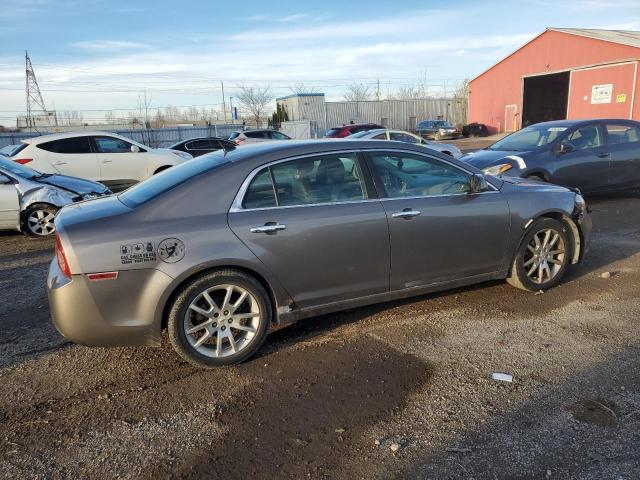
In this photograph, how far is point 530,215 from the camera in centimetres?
461

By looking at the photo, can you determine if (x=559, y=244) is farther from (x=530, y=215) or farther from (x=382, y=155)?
(x=382, y=155)

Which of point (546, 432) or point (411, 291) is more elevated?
point (411, 291)

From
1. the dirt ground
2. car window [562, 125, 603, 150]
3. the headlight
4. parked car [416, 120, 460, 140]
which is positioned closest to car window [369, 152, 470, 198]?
the dirt ground

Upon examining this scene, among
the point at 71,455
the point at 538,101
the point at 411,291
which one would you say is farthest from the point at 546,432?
the point at 538,101

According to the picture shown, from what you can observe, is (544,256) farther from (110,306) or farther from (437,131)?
(437,131)

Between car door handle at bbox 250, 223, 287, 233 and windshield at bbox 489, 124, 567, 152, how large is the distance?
6.54m

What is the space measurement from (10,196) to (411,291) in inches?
267

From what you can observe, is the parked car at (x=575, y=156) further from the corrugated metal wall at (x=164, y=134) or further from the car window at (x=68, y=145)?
the corrugated metal wall at (x=164, y=134)

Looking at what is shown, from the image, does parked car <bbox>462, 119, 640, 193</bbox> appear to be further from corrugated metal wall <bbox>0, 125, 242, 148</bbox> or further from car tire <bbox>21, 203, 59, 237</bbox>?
corrugated metal wall <bbox>0, 125, 242, 148</bbox>

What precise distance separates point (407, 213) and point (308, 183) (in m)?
0.85

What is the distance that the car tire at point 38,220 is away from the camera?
7.91 metres

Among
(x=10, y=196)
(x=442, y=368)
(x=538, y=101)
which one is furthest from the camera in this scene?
(x=538, y=101)

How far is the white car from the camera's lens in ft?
37.3

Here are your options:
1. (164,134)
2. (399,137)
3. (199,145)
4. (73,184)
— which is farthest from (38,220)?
(164,134)
